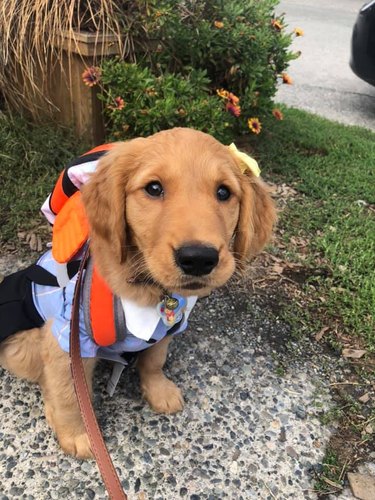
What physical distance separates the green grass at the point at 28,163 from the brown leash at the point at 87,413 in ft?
5.92

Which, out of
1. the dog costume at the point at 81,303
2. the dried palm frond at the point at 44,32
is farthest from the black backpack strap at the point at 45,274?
the dried palm frond at the point at 44,32

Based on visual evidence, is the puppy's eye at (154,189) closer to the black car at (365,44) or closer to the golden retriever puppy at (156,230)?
the golden retriever puppy at (156,230)

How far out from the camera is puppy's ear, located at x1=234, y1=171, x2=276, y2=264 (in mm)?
2096

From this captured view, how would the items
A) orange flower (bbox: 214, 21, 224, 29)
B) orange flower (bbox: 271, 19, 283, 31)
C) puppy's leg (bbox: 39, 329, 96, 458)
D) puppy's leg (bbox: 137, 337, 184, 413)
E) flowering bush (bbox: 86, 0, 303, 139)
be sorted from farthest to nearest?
orange flower (bbox: 271, 19, 283, 31) → orange flower (bbox: 214, 21, 224, 29) → flowering bush (bbox: 86, 0, 303, 139) → puppy's leg (bbox: 137, 337, 184, 413) → puppy's leg (bbox: 39, 329, 96, 458)

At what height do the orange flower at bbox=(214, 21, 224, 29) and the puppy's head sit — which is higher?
the orange flower at bbox=(214, 21, 224, 29)

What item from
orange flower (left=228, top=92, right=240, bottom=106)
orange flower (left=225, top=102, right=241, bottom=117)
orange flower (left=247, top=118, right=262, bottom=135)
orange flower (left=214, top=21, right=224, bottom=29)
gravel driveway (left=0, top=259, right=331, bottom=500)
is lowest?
gravel driveway (left=0, top=259, right=331, bottom=500)

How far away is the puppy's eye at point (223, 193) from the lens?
1.95 metres

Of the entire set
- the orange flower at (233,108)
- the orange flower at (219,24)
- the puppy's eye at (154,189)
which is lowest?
the orange flower at (233,108)

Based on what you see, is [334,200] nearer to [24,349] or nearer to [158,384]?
[158,384]

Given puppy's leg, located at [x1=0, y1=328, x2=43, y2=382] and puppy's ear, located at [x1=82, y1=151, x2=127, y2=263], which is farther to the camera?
puppy's leg, located at [x1=0, y1=328, x2=43, y2=382]

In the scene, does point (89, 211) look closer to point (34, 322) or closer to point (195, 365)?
point (34, 322)

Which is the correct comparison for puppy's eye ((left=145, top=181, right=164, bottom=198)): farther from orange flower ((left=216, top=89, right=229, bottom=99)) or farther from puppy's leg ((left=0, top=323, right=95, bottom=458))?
orange flower ((left=216, top=89, right=229, bottom=99))

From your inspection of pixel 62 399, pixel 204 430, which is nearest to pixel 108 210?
pixel 62 399

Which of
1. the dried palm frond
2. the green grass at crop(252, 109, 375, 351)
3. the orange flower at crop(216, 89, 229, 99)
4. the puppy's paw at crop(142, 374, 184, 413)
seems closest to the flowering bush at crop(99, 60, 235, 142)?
the orange flower at crop(216, 89, 229, 99)
